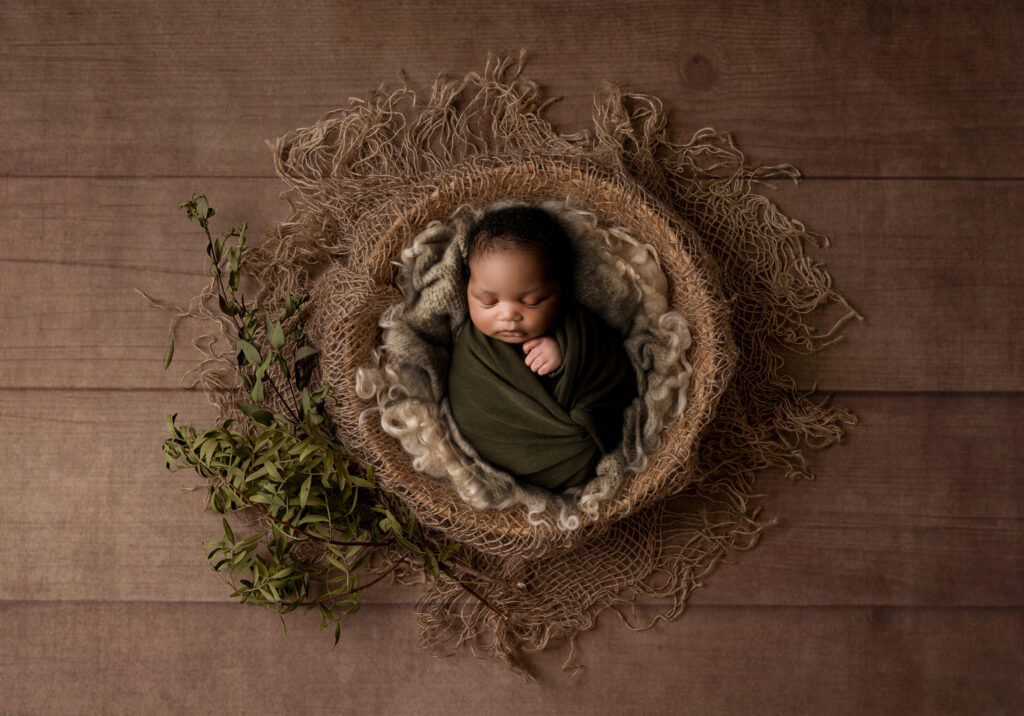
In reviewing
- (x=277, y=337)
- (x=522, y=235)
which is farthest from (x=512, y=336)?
(x=277, y=337)

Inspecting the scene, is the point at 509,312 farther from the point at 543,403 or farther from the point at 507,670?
the point at 507,670

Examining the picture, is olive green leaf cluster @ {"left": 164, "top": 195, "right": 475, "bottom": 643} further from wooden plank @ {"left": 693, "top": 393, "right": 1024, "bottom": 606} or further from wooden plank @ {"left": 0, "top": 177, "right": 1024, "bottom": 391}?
wooden plank @ {"left": 693, "top": 393, "right": 1024, "bottom": 606}

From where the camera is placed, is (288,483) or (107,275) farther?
(107,275)

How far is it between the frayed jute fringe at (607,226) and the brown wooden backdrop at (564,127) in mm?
45

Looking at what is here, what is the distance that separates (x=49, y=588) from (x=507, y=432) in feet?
2.66

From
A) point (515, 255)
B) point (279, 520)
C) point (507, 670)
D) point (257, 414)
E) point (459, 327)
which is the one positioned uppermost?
point (515, 255)

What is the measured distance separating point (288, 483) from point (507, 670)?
489 millimetres

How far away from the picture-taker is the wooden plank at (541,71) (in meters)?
1.32

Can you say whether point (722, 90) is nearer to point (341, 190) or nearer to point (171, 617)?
point (341, 190)

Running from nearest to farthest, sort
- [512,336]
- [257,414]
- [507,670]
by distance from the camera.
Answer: [257,414]
[512,336]
[507,670]

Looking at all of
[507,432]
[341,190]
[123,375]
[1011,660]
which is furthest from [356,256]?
[1011,660]

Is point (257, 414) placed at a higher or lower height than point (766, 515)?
higher

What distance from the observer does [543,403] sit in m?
1.20

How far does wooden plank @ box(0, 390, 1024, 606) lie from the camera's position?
131cm
